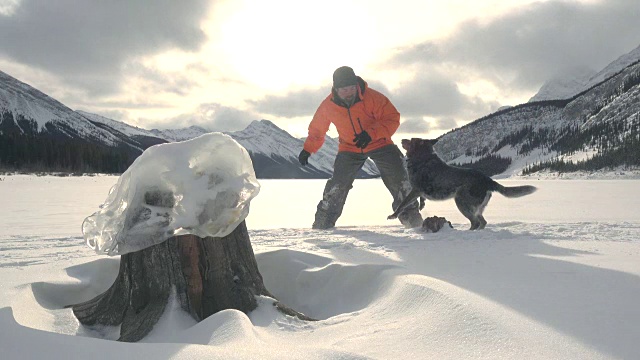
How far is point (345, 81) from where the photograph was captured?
567cm

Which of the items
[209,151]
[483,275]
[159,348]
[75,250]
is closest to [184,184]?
[209,151]

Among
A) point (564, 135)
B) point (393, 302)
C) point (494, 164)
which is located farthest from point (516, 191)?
point (494, 164)

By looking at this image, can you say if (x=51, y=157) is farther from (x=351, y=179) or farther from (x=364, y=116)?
(x=364, y=116)

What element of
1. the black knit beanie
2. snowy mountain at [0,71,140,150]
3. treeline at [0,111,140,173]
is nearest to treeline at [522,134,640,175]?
the black knit beanie

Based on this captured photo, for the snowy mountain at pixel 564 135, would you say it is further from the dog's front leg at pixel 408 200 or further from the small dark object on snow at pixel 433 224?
the small dark object on snow at pixel 433 224

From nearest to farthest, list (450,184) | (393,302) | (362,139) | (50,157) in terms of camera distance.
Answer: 1. (393,302)
2. (450,184)
3. (362,139)
4. (50,157)

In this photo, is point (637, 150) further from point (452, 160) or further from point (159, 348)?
point (452, 160)

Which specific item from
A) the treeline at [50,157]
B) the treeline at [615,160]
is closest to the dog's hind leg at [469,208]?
the treeline at [50,157]

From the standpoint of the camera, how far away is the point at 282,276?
3201 millimetres

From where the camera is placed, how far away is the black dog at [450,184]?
16.1 feet

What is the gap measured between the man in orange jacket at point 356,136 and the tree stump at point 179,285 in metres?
3.41

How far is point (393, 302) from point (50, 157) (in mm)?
77696

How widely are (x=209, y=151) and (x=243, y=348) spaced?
4.47ft

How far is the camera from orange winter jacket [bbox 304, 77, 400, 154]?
233 inches
